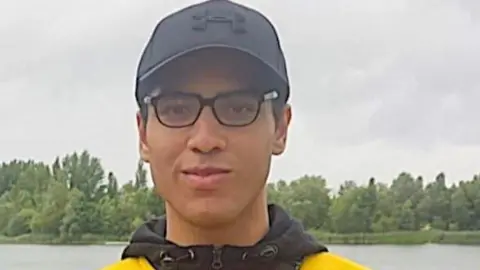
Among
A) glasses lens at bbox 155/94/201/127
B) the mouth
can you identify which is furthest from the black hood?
glasses lens at bbox 155/94/201/127

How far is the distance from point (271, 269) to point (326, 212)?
284 centimetres

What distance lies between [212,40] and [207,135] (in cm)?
17

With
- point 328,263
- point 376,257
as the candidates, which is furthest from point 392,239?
point 328,263

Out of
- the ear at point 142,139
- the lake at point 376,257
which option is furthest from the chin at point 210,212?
the lake at point 376,257

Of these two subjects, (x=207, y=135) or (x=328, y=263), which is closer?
(x=207, y=135)

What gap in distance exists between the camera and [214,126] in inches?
63.8

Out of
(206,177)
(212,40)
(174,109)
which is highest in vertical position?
(212,40)

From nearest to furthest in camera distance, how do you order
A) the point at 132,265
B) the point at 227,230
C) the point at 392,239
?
the point at 227,230 → the point at 132,265 → the point at 392,239

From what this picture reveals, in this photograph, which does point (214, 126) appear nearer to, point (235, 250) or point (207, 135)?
point (207, 135)

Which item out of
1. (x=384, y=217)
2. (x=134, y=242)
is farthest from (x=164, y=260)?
(x=384, y=217)

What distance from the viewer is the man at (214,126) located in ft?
5.34

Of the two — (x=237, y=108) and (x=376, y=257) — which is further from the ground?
(x=237, y=108)

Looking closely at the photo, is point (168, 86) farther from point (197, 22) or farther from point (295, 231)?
point (295, 231)

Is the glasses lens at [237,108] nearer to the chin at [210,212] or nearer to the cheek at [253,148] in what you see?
the cheek at [253,148]
